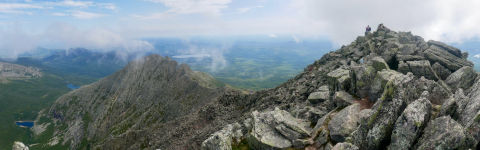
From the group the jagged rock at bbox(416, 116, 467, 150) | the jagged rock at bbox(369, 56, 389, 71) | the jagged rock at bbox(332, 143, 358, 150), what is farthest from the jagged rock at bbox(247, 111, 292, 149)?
the jagged rock at bbox(369, 56, 389, 71)

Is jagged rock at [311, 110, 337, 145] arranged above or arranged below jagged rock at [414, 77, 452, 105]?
below

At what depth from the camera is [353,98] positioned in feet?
130

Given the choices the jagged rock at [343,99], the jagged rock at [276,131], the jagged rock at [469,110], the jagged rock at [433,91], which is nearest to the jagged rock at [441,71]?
the jagged rock at [433,91]

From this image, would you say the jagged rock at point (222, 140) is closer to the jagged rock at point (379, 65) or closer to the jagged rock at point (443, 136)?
the jagged rock at point (443, 136)

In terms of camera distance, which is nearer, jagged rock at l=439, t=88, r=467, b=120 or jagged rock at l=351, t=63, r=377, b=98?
jagged rock at l=439, t=88, r=467, b=120

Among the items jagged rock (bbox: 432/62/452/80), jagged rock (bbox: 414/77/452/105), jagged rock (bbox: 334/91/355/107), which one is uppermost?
jagged rock (bbox: 432/62/452/80)

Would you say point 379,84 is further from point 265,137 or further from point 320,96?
point 265,137

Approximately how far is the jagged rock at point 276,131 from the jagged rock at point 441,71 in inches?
995

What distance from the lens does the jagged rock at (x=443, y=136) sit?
1959 cm

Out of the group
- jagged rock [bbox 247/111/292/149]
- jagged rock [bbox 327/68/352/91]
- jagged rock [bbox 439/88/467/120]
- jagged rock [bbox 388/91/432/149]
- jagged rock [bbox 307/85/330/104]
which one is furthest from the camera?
jagged rock [bbox 307/85/330/104]

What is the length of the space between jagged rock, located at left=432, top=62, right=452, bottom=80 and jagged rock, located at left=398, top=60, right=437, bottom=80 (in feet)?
8.20

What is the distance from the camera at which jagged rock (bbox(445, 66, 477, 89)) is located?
3688 centimetres

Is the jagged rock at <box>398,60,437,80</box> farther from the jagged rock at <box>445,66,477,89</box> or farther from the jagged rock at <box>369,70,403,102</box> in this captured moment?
the jagged rock at <box>369,70,403,102</box>

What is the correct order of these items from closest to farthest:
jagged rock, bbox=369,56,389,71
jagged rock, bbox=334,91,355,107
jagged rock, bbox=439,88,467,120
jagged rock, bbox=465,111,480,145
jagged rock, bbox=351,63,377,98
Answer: jagged rock, bbox=465,111,480,145 → jagged rock, bbox=439,88,467,120 → jagged rock, bbox=334,91,355,107 → jagged rock, bbox=351,63,377,98 → jagged rock, bbox=369,56,389,71
